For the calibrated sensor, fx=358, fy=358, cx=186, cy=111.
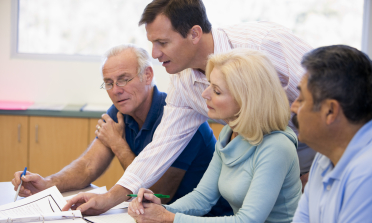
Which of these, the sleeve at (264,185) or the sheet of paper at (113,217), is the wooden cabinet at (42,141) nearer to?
the sheet of paper at (113,217)

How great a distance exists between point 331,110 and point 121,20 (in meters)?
3.17

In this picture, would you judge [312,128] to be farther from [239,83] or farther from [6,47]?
[6,47]

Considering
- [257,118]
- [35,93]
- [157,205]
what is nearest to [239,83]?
[257,118]

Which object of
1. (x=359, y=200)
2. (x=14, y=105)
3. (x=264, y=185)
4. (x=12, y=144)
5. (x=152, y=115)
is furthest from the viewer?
(x=14, y=105)

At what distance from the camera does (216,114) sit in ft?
4.41

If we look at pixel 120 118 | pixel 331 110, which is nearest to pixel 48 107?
pixel 120 118

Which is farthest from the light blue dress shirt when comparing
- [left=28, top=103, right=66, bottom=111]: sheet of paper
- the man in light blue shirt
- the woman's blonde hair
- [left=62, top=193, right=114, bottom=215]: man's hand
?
[left=28, top=103, right=66, bottom=111]: sheet of paper

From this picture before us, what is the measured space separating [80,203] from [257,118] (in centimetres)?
77

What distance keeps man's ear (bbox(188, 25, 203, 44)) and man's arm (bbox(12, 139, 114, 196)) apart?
798 mm

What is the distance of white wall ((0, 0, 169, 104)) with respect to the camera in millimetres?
3682

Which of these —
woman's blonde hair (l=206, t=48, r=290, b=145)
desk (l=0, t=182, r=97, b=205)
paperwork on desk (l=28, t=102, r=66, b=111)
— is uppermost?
woman's blonde hair (l=206, t=48, r=290, b=145)

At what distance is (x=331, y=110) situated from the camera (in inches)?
33.7

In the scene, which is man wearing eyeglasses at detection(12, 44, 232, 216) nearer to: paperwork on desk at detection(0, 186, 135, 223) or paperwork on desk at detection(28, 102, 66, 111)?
paperwork on desk at detection(0, 186, 135, 223)

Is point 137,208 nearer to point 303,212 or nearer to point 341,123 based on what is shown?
point 303,212
